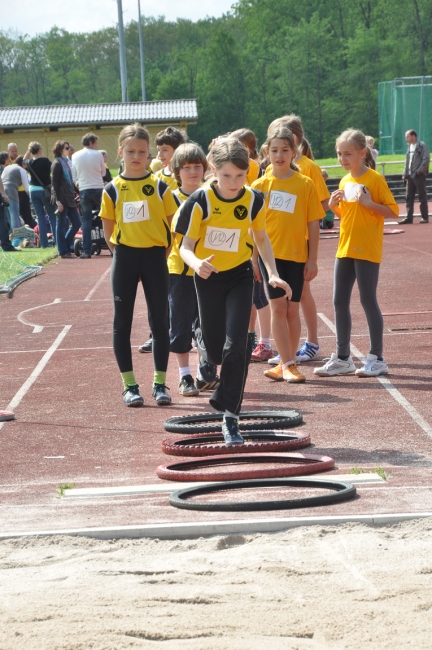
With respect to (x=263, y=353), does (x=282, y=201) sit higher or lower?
higher

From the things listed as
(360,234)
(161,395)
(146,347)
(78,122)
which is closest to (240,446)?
(161,395)

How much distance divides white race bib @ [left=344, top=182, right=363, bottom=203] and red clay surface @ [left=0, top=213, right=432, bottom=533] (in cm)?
141

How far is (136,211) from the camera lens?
716cm

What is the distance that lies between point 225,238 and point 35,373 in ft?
11.7

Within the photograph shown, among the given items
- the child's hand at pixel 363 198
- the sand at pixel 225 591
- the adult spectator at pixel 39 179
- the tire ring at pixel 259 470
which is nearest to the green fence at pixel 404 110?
the adult spectator at pixel 39 179

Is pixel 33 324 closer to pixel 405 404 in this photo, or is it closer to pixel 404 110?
pixel 405 404

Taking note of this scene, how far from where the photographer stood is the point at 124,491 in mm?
5297

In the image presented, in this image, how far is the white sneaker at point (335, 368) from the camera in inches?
321

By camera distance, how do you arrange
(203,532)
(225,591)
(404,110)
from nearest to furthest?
(225,591) < (203,532) < (404,110)

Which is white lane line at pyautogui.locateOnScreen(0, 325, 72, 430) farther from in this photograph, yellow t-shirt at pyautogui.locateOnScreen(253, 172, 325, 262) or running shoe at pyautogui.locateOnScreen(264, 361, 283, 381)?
yellow t-shirt at pyautogui.locateOnScreen(253, 172, 325, 262)

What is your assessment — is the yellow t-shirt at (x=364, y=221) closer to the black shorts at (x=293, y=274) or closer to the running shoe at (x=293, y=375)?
the black shorts at (x=293, y=274)

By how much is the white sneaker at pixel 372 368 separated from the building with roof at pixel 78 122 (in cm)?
3932

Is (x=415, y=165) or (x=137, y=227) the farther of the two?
(x=415, y=165)

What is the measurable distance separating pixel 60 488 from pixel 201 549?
4.23 feet
